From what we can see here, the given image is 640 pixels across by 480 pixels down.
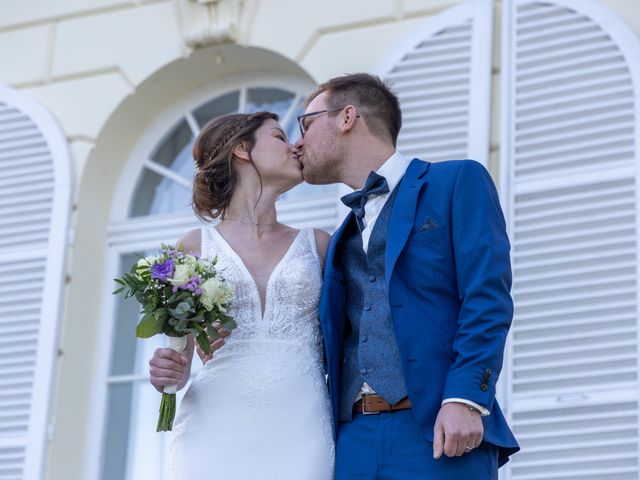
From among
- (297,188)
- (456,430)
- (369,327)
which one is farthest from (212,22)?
(456,430)

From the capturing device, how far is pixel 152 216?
659cm

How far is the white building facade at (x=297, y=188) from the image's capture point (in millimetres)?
5078

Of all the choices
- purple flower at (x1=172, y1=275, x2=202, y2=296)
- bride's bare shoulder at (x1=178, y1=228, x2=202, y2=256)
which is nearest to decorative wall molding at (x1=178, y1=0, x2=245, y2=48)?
bride's bare shoulder at (x1=178, y1=228, x2=202, y2=256)

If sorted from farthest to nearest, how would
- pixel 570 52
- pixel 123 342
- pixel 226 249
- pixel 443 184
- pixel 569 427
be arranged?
pixel 123 342
pixel 570 52
pixel 569 427
pixel 226 249
pixel 443 184

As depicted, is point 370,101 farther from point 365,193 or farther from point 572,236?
point 572,236

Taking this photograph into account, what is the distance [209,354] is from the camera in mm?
3939

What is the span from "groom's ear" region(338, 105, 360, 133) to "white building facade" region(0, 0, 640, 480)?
139cm

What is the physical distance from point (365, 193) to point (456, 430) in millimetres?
787

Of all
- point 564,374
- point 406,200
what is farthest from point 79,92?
point 406,200

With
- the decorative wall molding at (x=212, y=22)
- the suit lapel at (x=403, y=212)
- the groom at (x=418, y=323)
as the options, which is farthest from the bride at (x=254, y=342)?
the decorative wall molding at (x=212, y=22)

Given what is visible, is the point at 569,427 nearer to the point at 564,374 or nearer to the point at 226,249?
the point at 564,374

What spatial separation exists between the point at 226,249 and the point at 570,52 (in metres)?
1.96

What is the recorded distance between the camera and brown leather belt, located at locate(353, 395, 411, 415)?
3.55m

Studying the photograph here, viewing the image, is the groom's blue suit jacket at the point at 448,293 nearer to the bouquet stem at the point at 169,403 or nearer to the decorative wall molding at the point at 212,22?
the bouquet stem at the point at 169,403
